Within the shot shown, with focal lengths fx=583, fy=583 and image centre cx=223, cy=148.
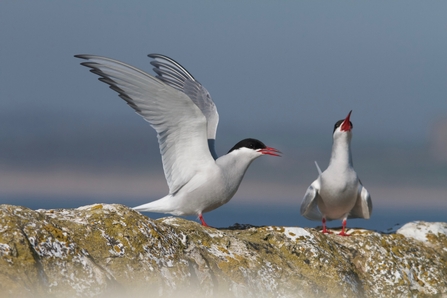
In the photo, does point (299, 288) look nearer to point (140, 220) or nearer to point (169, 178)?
point (140, 220)

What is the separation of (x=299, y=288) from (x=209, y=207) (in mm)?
2152

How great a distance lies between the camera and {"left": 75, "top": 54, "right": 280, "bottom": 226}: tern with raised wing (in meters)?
5.80

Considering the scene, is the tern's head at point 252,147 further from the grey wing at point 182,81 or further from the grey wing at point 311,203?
the grey wing at point 182,81

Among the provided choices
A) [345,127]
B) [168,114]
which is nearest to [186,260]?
[168,114]

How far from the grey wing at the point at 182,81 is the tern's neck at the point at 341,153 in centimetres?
172

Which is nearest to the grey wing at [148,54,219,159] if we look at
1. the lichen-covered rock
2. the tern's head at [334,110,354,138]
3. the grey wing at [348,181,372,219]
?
the tern's head at [334,110,354,138]

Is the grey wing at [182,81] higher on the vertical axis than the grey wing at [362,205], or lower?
higher

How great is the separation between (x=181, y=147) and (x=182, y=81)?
1.87 m

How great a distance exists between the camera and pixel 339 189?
20.3 ft

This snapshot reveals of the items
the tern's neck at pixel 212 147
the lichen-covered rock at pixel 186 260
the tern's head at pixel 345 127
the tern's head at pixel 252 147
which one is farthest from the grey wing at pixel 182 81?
the lichen-covered rock at pixel 186 260

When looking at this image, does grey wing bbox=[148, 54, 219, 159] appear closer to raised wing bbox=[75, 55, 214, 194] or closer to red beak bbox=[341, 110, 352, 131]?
raised wing bbox=[75, 55, 214, 194]

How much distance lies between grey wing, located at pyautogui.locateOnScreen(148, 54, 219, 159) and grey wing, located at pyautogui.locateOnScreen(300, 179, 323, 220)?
5.70ft

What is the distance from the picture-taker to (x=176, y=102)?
5918 millimetres

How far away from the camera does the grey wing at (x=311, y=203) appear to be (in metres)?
6.32
